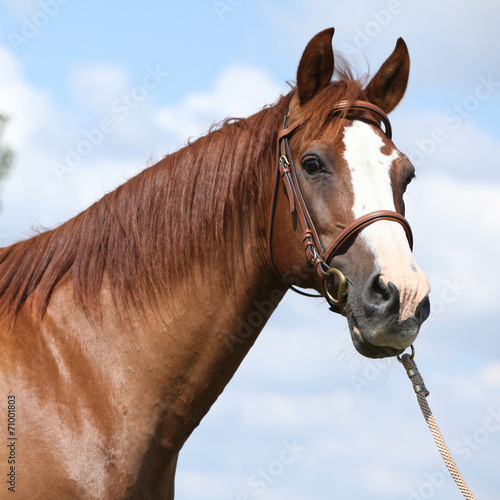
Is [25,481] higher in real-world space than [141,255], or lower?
lower

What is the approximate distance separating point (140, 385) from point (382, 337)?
4.94 feet

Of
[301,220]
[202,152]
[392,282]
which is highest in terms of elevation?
[202,152]

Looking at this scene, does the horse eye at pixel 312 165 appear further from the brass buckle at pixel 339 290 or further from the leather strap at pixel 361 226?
the brass buckle at pixel 339 290

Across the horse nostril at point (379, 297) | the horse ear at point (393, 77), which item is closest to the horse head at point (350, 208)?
the horse nostril at point (379, 297)

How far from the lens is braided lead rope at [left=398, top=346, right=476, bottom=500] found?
4051 millimetres

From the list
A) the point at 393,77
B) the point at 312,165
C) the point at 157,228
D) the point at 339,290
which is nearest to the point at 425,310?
the point at 339,290

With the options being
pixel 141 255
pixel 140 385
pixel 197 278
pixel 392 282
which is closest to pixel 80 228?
pixel 141 255

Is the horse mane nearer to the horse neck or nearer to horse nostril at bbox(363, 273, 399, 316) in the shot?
the horse neck

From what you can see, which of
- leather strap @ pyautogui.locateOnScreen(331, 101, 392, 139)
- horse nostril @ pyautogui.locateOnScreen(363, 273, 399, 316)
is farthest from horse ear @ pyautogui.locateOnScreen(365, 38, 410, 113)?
horse nostril @ pyautogui.locateOnScreen(363, 273, 399, 316)

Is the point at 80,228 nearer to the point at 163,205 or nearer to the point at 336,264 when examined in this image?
the point at 163,205

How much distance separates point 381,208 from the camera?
4.02 meters

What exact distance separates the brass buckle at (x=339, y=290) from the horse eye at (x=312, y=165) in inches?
25.7

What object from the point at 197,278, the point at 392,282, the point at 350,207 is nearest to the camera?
the point at 392,282

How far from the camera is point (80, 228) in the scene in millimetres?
4523
